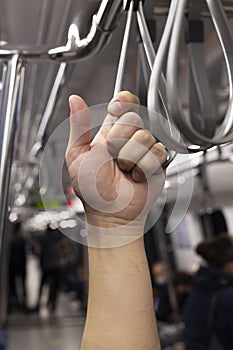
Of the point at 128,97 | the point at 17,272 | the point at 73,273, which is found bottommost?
the point at 73,273

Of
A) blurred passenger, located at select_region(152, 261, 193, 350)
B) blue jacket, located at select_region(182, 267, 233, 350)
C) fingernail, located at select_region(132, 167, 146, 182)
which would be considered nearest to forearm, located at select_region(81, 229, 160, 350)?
fingernail, located at select_region(132, 167, 146, 182)

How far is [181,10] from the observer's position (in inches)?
16.4

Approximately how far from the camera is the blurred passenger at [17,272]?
7086 mm

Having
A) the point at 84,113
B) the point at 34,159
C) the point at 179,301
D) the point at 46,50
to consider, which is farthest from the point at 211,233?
the point at 84,113

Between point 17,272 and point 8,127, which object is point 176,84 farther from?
point 17,272

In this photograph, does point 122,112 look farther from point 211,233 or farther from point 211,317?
point 211,233

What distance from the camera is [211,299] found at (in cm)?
266

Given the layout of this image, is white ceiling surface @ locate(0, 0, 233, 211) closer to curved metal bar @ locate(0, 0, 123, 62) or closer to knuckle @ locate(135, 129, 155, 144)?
curved metal bar @ locate(0, 0, 123, 62)

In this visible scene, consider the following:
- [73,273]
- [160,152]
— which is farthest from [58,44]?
[73,273]

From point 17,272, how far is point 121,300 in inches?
268

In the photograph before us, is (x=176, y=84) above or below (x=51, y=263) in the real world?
above

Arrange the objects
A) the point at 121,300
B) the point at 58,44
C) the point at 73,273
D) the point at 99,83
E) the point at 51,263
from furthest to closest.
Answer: the point at 73,273 < the point at 51,263 < the point at 99,83 < the point at 58,44 < the point at 121,300

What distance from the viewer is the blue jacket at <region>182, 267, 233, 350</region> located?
8.04 ft

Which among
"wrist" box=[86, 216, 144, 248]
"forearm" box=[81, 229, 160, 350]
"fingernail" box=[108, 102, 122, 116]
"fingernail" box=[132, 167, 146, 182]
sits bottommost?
"forearm" box=[81, 229, 160, 350]
